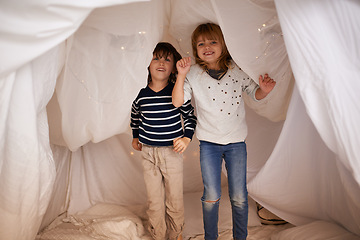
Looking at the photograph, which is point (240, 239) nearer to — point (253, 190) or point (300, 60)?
point (253, 190)

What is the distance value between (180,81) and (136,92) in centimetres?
19

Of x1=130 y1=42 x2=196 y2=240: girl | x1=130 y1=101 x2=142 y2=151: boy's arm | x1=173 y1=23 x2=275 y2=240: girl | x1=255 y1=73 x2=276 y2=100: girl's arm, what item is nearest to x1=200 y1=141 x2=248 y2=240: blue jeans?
x1=173 y1=23 x2=275 y2=240: girl

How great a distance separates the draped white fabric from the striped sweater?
0.37ft

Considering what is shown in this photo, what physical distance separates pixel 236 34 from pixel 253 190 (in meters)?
0.76

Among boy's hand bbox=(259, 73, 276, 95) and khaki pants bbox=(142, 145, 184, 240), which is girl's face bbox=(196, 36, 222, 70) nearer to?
boy's hand bbox=(259, 73, 276, 95)

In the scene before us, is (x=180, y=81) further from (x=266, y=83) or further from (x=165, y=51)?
(x=266, y=83)

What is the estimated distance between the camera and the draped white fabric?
3.00 ft

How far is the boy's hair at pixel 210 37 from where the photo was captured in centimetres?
133

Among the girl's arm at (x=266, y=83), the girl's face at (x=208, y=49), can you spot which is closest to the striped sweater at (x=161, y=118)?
the girl's face at (x=208, y=49)

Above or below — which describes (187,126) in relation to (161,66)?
below

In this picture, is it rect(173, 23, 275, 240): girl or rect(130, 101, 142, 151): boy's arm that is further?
rect(130, 101, 142, 151): boy's arm

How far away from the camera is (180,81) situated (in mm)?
1342

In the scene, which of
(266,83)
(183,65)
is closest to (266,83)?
(266,83)

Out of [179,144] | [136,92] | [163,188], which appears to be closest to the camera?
[136,92]
